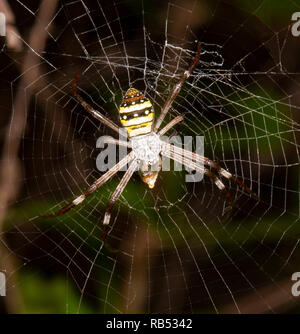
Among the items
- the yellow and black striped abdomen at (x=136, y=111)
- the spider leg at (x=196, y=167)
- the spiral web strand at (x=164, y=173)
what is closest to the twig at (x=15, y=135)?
the spiral web strand at (x=164, y=173)

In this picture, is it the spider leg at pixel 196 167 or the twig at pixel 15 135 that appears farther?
the spider leg at pixel 196 167

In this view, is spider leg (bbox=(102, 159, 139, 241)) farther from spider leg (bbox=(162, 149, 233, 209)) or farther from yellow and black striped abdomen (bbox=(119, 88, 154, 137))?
yellow and black striped abdomen (bbox=(119, 88, 154, 137))

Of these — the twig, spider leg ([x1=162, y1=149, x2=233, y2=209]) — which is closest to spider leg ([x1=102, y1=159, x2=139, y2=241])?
spider leg ([x1=162, y1=149, x2=233, y2=209])

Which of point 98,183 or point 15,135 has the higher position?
point 15,135

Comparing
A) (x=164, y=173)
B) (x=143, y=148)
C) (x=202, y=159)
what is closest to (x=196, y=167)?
(x=202, y=159)

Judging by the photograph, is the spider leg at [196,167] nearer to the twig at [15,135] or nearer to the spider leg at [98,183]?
the spider leg at [98,183]

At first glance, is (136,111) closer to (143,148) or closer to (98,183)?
(143,148)

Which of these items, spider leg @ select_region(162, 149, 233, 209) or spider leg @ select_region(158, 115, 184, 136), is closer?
spider leg @ select_region(158, 115, 184, 136)
